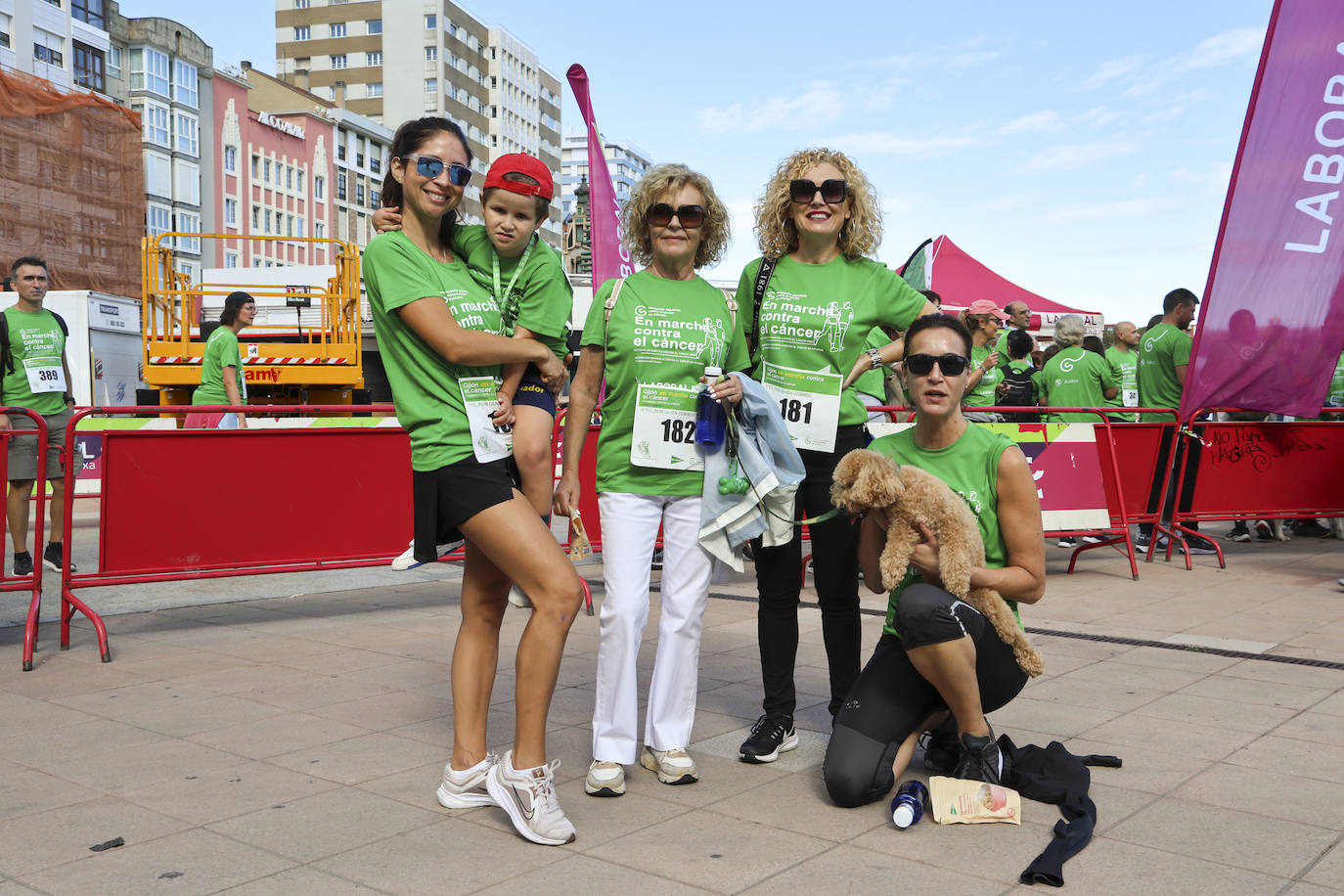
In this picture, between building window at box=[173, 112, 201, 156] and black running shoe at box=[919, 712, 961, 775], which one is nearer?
black running shoe at box=[919, 712, 961, 775]

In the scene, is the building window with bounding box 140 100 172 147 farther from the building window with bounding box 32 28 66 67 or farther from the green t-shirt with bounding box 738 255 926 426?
the green t-shirt with bounding box 738 255 926 426

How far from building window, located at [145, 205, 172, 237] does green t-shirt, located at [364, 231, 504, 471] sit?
62020 millimetres

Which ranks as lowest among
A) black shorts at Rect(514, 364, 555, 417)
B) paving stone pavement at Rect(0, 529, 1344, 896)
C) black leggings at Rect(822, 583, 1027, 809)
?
paving stone pavement at Rect(0, 529, 1344, 896)

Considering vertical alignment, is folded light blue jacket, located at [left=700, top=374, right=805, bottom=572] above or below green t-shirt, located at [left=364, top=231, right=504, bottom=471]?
below

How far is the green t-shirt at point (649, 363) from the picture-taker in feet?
12.7

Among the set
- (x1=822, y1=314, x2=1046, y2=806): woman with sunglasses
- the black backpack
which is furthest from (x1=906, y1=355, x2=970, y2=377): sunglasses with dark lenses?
the black backpack

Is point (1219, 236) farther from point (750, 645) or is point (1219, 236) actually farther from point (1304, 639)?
point (750, 645)

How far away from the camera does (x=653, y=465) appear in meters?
3.85

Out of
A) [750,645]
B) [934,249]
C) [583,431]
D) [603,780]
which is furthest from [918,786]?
[934,249]

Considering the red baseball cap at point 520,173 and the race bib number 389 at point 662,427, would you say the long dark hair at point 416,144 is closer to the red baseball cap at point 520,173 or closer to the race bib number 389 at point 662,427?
the red baseball cap at point 520,173

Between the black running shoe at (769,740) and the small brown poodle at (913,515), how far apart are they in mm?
865

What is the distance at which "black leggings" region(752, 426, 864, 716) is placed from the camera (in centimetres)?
419

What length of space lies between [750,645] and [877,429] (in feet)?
8.50

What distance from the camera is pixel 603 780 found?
371 centimetres
